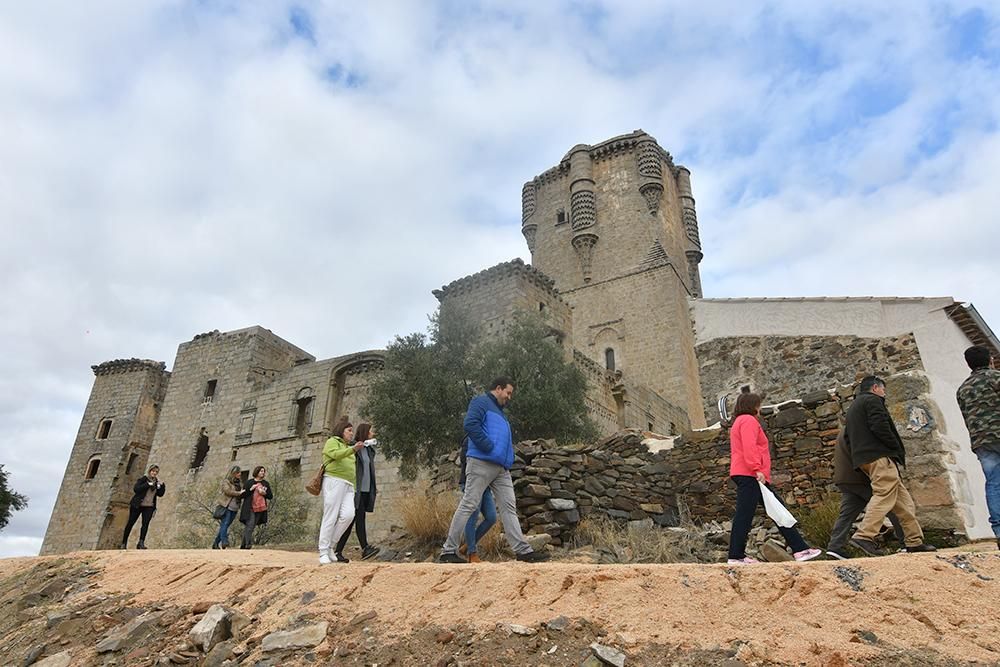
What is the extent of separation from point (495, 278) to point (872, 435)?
13311 millimetres

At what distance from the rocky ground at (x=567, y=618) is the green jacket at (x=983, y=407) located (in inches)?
52.2

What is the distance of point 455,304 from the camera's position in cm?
1844

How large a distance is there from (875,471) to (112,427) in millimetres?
32478

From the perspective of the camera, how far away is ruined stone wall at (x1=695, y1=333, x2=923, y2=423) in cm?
1352

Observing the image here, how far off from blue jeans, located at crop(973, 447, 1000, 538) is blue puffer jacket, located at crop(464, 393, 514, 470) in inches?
150

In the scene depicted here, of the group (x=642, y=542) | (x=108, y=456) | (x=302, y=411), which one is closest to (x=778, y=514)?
(x=642, y=542)

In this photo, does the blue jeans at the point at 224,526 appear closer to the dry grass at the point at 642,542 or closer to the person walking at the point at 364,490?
the person walking at the point at 364,490

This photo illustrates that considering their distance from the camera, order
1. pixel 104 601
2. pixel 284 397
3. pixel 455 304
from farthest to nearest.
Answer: pixel 284 397, pixel 455 304, pixel 104 601

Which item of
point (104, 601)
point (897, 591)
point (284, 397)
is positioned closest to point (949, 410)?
point (897, 591)

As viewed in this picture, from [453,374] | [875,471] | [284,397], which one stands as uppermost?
[284,397]

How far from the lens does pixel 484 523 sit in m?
6.29

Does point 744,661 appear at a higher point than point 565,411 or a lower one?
lower

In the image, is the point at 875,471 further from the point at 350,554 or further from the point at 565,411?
the point at 565,411

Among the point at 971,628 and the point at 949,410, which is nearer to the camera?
the point at 971,628
